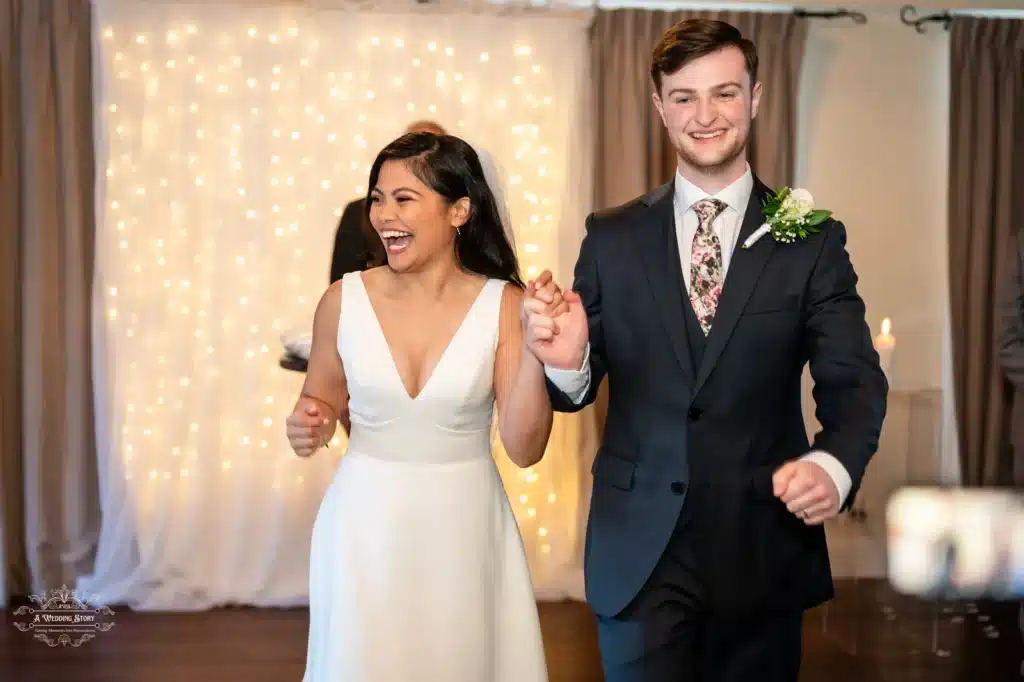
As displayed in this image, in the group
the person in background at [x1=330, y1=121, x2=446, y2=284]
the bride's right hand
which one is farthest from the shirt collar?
the person in background at [x1=330, y1=121, x2=446, y2=284]

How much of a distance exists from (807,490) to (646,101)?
3.15 m

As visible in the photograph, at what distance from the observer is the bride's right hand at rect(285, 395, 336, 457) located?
74.4 inches

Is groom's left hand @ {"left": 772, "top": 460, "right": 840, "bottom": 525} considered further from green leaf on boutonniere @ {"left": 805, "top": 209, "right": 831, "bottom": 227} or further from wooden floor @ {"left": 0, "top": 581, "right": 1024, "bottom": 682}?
wooden floor @ {"left": 0, "top": 581, "right": 1024, "bottom": 682}

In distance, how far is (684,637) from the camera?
1.82m

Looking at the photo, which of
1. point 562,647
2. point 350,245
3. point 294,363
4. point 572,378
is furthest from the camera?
point 562,647

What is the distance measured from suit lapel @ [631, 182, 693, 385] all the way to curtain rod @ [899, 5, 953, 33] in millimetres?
3497

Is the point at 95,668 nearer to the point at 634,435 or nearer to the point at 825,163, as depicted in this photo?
the point at 634,435

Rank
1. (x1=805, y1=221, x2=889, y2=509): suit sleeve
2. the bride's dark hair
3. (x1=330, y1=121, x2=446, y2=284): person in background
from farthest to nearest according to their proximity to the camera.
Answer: (x1=330, y1=121, x2=446, y2=284): person in background → the bride's dark hair → (x1=805, y1=221, x2=889, y2=509): suit sleeve

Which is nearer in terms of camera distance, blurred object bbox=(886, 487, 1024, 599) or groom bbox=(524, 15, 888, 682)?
groom bbox=(524, 15, 888, 682)

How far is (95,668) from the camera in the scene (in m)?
3.57

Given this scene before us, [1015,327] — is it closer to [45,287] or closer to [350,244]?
[350,244]

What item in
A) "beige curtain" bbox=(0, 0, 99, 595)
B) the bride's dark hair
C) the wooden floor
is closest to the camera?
the bride's dark hair

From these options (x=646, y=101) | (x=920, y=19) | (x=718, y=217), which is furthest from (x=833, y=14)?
(x=718, y=217)

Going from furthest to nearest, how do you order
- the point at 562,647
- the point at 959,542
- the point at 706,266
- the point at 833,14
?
the point at 833,14 → the point at 562,647 → the point at 959,542 → the point at 706,266
